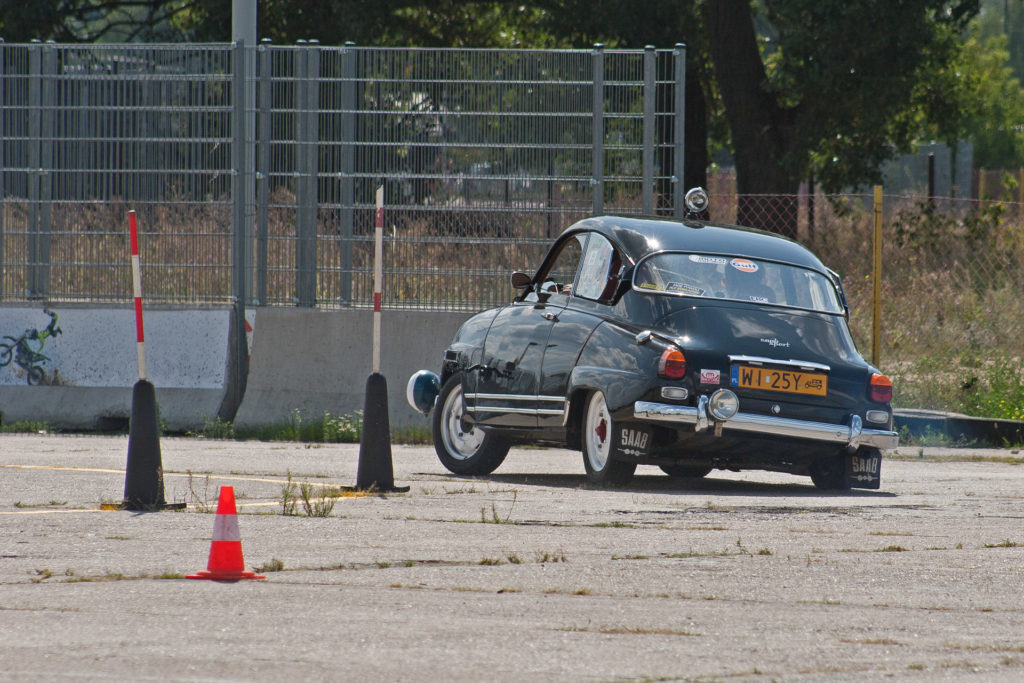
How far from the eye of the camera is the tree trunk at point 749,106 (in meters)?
25.4

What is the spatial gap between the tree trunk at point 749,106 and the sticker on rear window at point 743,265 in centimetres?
1535

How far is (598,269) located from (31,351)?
6511mm

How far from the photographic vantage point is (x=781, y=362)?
374 inches

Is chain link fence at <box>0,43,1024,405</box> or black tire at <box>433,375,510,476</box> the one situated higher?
chain link fence at <box>0,43,1024,405</box>

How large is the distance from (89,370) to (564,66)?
16.5 ft

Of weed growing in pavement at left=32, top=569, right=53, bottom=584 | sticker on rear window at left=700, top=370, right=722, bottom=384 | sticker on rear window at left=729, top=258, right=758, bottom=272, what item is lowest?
weed growing in pavement at left=32, top=569, right=53, bottom=584

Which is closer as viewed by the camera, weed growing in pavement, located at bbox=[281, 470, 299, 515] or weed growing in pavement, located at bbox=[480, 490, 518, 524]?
weed growing in pavement, located at bbox=[480, 490, 518, 524]

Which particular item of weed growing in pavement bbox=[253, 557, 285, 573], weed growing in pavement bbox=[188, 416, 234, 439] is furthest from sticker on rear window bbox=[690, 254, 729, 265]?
weed growing in pavement bbox=[188, 416, 234, 439]

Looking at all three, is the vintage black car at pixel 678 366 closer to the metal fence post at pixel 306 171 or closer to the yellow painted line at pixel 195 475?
the yellow painted line at pixel 195 475

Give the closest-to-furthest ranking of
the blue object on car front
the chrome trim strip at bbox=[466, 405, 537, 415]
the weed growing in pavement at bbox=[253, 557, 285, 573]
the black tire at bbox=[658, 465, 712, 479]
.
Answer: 1. the weed growing in pavement at bbox=[253, 557, 285, 573]
2. the chrome trim strip at bbox=[466, 405, 537, 415]
3. the black tire at bbox=[658, 465, 712, 479]
4. the blue object on car front

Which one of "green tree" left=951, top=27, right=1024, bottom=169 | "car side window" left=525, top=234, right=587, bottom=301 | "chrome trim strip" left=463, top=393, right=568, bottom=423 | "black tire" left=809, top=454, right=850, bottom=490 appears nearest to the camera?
"black tire" left=809, top=454, right=850, bottom=490

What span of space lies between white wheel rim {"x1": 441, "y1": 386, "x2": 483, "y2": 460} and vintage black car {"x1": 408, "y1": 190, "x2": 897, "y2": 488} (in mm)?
15

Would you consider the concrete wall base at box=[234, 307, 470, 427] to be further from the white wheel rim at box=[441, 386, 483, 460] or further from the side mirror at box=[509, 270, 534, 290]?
the side mirror at box=[509, 270, 534, 290]

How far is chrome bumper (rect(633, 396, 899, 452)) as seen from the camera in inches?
364
